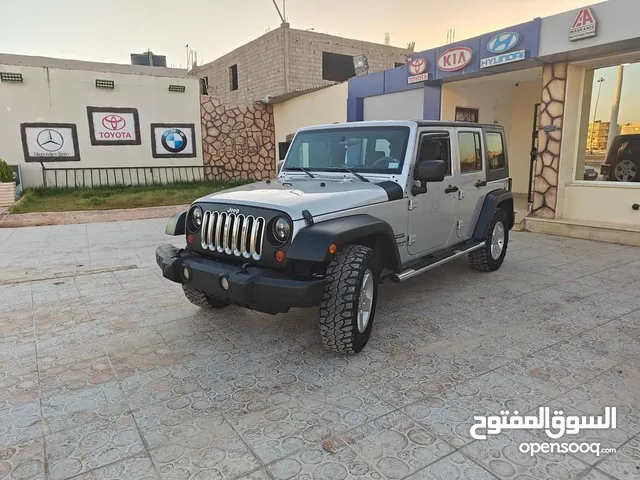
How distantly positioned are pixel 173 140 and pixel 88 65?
377 centimetres

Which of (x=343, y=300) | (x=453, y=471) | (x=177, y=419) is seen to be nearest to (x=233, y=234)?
(x=343, y=300)

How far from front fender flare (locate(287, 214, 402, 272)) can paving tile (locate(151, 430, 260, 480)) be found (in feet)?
3.74

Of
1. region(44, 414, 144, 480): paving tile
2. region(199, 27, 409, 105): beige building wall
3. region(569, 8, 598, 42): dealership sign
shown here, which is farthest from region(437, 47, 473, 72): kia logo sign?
region(199, 27, 409, 105): beige building wall

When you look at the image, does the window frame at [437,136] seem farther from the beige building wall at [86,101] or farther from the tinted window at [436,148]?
the beige building wall at [86,101]

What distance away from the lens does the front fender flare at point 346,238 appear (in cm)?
293

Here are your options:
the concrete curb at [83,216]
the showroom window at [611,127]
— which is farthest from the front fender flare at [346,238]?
the concrete curb at [83,216]

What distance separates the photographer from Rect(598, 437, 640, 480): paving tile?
2.12m

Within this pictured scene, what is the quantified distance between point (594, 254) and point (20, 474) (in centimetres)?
705

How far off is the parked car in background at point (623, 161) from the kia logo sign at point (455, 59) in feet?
10.00

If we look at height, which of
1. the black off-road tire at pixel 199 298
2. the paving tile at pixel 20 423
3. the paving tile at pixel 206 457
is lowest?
the paving tile at pixel 20 423

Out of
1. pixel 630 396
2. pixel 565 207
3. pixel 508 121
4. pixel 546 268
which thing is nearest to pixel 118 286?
pixel 630 396

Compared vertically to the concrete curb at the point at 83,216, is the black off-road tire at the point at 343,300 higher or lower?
higher

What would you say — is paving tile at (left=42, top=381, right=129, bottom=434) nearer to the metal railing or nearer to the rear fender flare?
the rear fender flare

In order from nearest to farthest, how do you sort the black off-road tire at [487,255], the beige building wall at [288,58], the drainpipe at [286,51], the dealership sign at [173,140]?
the black off-road tire at [487,255] → the dealership sign at [173,140] → the drainpipe at [286,51] → the beige building wall at [288,58]
